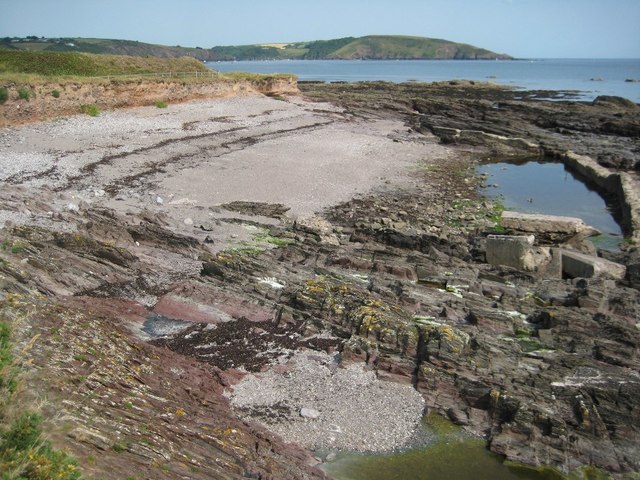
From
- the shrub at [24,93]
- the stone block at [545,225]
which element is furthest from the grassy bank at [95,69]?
the stone block at [545,225]

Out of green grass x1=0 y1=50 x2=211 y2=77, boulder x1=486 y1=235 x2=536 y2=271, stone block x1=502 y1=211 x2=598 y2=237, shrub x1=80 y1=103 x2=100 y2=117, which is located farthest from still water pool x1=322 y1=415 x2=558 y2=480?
green grass x1=0 y1=50 x2=211 y2=77

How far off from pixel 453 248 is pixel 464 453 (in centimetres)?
1037

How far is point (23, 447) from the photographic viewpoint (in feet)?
18.9

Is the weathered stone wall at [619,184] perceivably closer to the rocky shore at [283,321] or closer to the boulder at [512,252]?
the rocky shore at [283,321]

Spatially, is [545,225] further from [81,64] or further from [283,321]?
[81,64]

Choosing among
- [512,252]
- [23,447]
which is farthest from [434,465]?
[512,252]

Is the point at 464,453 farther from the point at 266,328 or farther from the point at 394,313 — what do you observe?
the point at 266,328

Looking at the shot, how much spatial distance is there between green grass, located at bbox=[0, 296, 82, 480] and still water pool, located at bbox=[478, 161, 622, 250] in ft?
73.5

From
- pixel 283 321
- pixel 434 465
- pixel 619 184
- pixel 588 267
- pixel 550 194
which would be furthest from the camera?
pixel 550 194

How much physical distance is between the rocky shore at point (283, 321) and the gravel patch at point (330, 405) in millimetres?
42

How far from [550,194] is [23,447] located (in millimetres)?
32390

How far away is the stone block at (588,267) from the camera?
18.0m

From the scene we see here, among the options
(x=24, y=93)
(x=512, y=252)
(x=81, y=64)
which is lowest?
(x=512, y=252)

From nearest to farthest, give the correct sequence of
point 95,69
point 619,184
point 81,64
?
1. point 619,184
2. point 81,64
3. point 95,69
